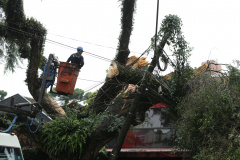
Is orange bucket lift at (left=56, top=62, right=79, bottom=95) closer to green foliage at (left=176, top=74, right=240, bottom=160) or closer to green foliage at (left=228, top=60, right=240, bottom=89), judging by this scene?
green foliage at (left=176, top=74, right=240, bottom=160)

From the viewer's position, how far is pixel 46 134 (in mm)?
12680

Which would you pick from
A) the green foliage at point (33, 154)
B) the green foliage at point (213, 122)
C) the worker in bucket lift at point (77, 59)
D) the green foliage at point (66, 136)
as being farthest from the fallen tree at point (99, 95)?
the green foliage at point (33, 154)

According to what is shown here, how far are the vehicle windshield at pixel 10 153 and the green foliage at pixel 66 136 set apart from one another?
3.68 metres

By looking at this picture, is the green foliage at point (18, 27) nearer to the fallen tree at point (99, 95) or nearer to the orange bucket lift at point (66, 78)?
the fallen tree at point (99, 95)

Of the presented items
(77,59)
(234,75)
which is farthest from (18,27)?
(234,75)

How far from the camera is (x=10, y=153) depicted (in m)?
7.97

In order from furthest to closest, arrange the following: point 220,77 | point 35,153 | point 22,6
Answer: point 35,153, point 22,6, point 220,77

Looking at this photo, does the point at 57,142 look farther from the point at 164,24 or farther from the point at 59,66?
the point at 164,24

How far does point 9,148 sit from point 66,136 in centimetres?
431

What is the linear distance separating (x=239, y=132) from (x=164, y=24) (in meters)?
5.04

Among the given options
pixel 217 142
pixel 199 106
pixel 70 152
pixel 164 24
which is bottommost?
pixel 70 152

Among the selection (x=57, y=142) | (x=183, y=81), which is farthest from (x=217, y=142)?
(x=57, y=142)

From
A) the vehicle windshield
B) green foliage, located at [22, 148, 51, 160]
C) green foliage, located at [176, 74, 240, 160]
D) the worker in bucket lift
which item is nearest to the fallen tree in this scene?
the worker in bucket lift

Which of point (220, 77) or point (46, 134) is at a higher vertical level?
point (220, 77)
